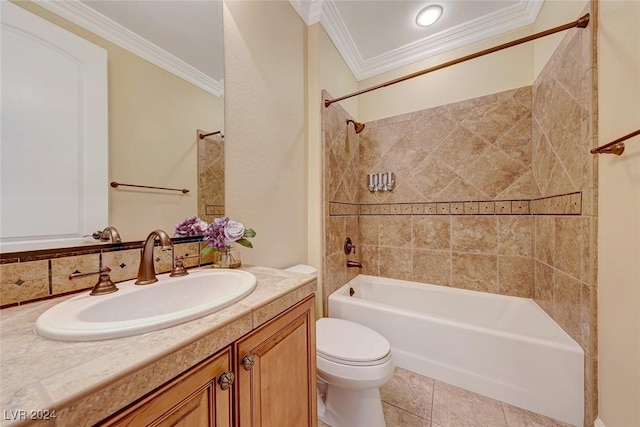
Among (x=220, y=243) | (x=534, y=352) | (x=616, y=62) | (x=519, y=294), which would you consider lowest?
(x=534, y=352)

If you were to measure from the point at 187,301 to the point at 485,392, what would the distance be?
1.69 meters

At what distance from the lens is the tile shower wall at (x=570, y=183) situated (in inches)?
41.9

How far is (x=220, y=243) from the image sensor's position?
999mm

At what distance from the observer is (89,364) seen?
372mm

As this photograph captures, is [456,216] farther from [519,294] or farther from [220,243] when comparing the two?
[220,243]

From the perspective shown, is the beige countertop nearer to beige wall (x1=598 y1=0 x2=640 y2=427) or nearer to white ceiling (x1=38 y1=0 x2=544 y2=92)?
white ceiling (x1=38 y1=0 x2=544 y2=92)

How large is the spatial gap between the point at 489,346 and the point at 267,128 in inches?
72.4

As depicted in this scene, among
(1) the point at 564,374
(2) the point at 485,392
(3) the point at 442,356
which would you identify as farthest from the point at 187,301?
(1) the point at 564,374

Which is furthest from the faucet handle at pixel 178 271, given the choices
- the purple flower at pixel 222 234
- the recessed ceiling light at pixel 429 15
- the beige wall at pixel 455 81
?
the recessed ceiling light at pixel 429 15

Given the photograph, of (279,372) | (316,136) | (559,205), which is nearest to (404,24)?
(316,136)

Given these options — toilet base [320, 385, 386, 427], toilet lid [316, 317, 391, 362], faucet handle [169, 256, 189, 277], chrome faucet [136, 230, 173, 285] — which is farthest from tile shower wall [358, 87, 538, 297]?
chrome faucet [136, 230, 173, 285]

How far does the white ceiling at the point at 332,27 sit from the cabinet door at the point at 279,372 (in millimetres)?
1106

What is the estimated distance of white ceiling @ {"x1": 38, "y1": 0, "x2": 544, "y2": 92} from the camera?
804 mm

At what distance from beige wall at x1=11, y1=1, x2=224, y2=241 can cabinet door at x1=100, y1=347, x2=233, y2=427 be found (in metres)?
0.62
